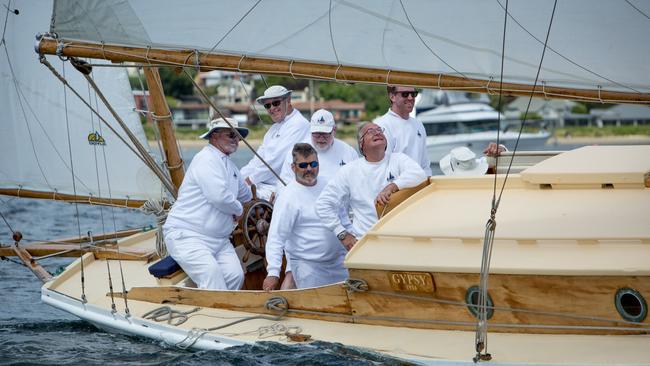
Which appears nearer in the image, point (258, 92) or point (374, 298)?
point (374, 298)

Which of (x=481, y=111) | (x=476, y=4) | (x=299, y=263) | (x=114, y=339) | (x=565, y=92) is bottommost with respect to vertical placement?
(x=114, y=339)

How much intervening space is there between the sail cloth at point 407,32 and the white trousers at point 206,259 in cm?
163

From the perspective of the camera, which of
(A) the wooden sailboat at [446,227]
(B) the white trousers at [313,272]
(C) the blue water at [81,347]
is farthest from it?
(B) the white trousers at [313,272]

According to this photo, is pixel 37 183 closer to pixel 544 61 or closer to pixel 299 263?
pixel 299 263

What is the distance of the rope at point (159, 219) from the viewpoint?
1007cm

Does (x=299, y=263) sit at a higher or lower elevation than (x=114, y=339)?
higher

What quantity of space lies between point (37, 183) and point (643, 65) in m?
8.47

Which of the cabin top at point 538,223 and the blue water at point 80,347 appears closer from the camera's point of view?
the cabin top at point 538,223

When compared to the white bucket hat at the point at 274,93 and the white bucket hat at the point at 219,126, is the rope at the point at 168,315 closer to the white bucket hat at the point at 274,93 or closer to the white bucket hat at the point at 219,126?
the white bucket hat at the point at 219,126

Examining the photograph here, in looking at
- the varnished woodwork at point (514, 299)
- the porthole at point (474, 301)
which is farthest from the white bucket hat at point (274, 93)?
the porthole at point (474, 301)

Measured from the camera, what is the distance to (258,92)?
238ft

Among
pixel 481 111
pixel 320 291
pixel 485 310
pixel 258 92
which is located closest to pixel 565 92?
pixel 485 310

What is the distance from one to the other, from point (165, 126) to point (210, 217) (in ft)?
7.45

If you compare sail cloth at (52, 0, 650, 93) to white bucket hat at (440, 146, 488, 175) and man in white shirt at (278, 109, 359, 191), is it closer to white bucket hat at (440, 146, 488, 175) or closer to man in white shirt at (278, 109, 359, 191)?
man in white shirt at (278, 109, 359, 191)
